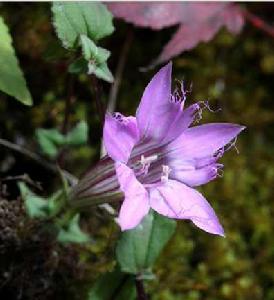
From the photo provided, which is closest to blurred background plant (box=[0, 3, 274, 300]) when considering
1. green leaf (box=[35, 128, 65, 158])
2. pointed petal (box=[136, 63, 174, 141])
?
green leaf (box=[35, 128, 65, 158])

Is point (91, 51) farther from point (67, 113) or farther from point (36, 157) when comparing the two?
point (36, 157)

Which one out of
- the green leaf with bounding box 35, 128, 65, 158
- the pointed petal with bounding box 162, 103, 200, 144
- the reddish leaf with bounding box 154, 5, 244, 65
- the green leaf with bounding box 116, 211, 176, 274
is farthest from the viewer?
the reddish leaf with bounding box 154, 5, 244, 65

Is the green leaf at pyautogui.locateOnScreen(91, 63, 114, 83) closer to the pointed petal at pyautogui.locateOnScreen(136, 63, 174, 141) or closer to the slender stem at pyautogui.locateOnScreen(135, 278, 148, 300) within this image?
the pointed petal at pyautogui.locateOnScreen(136, 63, 174, 141)

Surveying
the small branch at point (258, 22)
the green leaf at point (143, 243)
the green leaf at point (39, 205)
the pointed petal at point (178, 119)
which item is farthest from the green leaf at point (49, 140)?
the small branch at point (258, 22)

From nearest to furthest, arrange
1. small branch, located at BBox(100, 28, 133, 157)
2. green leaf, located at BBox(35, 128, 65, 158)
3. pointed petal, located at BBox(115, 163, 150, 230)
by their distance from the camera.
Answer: pointed petal, located at BBox(115, 163, 150, 230), green leaf, located at BBox(35, 128, 65, 158), small branch, located at BBox(100, 28, 133, 157)

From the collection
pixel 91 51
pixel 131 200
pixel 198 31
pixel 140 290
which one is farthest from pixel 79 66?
pixel 198 31

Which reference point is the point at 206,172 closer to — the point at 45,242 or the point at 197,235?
the point at 45,242
